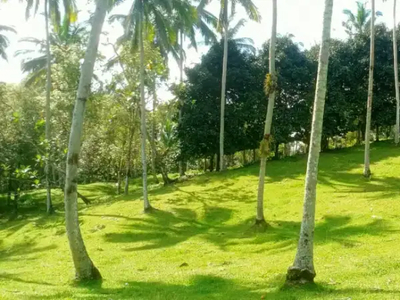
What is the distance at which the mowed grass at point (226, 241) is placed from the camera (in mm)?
11344

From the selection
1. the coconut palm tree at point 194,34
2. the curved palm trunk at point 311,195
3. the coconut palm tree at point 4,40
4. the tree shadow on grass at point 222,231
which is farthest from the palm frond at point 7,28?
the curved palm trunk at point 311,195

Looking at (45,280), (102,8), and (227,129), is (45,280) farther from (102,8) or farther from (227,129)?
(227,129)

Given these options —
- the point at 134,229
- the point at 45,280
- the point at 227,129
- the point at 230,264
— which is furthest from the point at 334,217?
the point at 227,129

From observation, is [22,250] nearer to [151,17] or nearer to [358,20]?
[151,17]

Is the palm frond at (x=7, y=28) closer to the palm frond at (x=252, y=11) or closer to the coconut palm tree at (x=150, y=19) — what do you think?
the coconut palm tree at (x=150, y=19)

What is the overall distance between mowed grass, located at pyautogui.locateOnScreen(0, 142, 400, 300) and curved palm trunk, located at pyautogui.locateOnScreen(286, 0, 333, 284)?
20.6 inches

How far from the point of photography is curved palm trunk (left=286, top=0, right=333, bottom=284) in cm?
1070

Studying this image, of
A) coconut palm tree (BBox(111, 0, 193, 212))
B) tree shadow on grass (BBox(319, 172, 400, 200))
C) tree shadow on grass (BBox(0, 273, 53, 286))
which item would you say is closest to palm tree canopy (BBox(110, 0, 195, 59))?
coconut palm tree (BBox(111, 0, 193, 212))

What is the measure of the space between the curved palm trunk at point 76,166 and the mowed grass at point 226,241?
74 cm

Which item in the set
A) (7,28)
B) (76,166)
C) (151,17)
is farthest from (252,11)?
(7,28)

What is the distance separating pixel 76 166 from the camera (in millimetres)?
13070

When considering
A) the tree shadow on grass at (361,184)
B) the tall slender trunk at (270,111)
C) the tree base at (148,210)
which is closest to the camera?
the tall slender trunk at (270,111)

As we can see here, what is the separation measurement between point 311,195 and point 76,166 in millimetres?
7046

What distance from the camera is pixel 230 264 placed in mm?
15641
